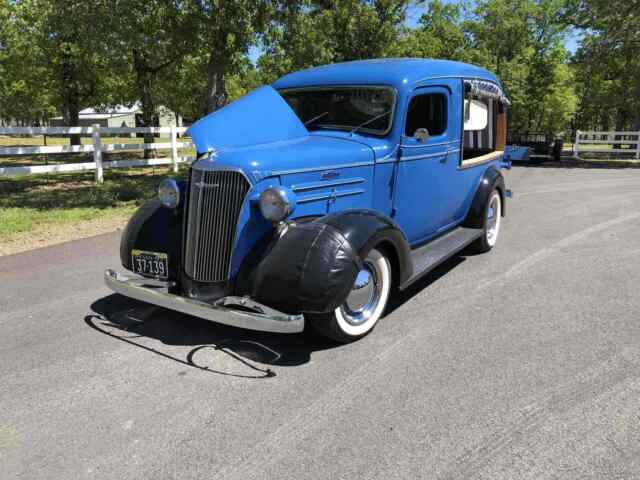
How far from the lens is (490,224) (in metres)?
6.42

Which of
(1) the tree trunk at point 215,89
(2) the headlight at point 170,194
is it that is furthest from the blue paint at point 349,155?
(1) the tree trunk at point 215,89

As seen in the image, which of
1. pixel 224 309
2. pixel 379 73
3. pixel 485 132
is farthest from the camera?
pixel 485 132

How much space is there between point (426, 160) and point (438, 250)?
2.97 ft

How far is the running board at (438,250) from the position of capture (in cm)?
434

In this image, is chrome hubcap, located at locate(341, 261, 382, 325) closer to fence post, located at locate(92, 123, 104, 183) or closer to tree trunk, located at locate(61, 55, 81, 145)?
fence post, located at locate(92, 123, 104, 183)

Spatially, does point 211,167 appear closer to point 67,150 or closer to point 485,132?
point 485,132

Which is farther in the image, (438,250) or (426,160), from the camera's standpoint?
(438,250)

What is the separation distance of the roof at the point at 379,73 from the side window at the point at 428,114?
7.5 inches

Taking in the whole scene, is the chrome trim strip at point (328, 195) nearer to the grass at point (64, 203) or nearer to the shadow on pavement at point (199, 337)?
the shadow on pavement at point (199, 337)

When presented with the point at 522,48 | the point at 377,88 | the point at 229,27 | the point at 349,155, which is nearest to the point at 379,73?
the point at 377,88

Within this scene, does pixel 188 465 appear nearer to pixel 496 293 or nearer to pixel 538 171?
pixel 496 293

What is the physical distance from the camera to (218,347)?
369 centimetres

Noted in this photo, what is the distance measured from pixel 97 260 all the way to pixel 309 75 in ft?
11.0

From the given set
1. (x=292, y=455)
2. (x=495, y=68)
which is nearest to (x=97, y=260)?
(x=292, y=455)
